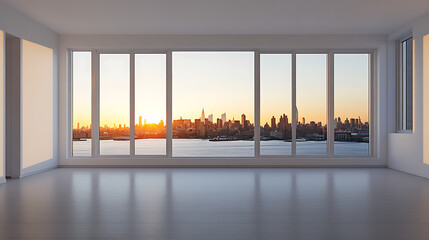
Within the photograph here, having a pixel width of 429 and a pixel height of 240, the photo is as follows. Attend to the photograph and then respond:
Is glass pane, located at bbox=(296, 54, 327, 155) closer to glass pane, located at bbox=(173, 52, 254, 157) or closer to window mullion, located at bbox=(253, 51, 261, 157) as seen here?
window mullion, located at bbox=(253, 51, 261, 157)

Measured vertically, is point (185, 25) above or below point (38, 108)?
above

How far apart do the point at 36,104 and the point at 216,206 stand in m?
4.56

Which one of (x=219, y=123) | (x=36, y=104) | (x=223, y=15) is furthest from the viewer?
(x=219, y=123)

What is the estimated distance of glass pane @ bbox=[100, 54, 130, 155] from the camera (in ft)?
25.8

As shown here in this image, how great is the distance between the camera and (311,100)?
7.87 meters

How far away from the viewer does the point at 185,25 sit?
6.89 meters

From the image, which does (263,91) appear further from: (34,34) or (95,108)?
(34,34)

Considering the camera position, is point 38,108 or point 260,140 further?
point 260,140

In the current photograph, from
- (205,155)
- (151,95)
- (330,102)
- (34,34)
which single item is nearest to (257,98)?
(330,102)

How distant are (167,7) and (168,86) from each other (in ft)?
7.54

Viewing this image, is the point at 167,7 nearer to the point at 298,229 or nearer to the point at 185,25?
the point at 185,25

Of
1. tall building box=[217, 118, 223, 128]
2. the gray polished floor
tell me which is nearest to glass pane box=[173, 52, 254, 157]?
tall building box=[217, 118, 223, 128]

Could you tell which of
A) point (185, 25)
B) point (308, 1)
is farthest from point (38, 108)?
point (308, 1)

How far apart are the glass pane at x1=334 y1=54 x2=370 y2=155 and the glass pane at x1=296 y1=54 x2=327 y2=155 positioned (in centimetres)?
29
